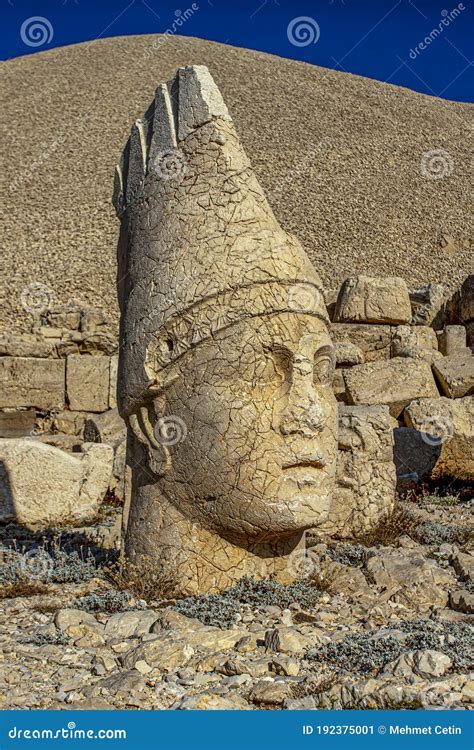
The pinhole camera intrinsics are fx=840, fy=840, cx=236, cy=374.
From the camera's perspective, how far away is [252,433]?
179 inches

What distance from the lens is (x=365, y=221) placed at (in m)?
28.8

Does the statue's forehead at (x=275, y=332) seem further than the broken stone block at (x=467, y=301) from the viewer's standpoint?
No

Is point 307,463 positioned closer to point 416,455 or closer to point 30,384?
point 416,455

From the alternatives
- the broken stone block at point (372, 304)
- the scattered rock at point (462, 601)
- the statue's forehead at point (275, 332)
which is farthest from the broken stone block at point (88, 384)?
the scattered rock at point (462, 601)

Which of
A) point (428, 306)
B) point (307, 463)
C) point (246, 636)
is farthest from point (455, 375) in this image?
point (246, 636)

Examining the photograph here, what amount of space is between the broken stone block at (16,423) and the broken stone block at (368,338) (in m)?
4.90

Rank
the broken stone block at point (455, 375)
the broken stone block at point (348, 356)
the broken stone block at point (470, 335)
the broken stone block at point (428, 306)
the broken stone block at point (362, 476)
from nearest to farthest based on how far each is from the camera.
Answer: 1. the broken stone block at point (362, 476)
2. the broken stone block at point (455, 375)
3. the broken stone block at point (348, 356)
4. the broken stone block at point (470, 335)
5. the broken stone block at point (428, 306)

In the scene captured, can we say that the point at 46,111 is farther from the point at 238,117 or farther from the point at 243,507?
the point at 243,507

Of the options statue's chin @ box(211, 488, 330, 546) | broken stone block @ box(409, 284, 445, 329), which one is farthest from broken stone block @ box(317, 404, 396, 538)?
broken stone block @ box(409, 284, 445, 329)

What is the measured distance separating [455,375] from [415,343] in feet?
4.81

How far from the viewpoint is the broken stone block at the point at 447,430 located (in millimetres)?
9312

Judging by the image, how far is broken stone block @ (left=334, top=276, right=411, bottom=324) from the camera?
43.4 ft

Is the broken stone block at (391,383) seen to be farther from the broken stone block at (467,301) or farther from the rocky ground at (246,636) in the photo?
the rocky ground at (246,636)

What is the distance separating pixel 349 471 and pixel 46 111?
100.0ft
